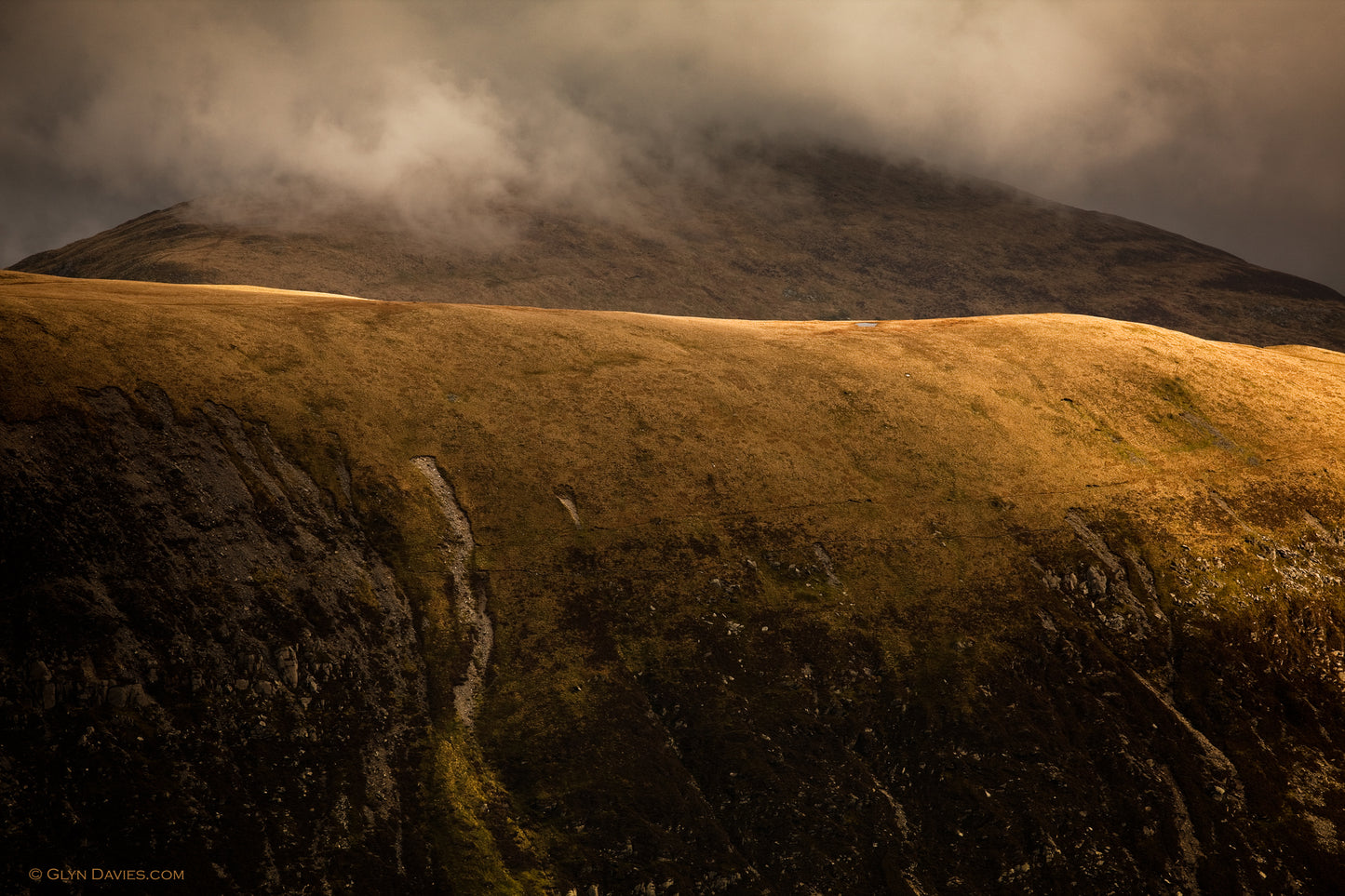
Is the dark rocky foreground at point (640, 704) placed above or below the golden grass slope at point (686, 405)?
below

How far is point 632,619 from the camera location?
56031 millimetres

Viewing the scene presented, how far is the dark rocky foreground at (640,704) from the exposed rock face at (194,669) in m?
0.16

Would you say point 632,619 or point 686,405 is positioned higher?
point 686,405

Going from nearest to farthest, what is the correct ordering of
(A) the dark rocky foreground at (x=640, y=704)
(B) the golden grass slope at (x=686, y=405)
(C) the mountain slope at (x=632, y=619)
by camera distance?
(A) the dark rocky foreground at (x=640, y=704) → (C) the mountain slope at (x=632, y=619) → (B) the golden grass slope at (x=686, y=405)

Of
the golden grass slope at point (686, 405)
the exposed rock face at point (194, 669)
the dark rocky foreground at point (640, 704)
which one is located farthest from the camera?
the golden grass slope at point (686, 405)

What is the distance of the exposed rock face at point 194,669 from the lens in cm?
3556

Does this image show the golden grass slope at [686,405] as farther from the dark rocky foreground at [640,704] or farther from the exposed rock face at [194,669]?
the exposed rock face at [194,669]

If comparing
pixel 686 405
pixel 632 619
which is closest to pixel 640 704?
pixel 632 619

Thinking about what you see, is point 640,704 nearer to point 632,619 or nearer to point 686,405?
point 632,619

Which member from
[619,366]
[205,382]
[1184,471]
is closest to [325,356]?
[205,382]

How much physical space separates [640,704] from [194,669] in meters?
25.0

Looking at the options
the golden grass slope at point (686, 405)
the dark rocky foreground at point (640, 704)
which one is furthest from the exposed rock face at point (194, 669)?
the golden grass slope at point (686, 405)

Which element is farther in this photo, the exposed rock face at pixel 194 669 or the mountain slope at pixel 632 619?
the mountain slope at pixel 632 619

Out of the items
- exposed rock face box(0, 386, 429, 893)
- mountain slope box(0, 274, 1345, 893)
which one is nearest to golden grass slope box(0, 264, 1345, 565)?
mountain slope box(0, 274, 1345, 893)
